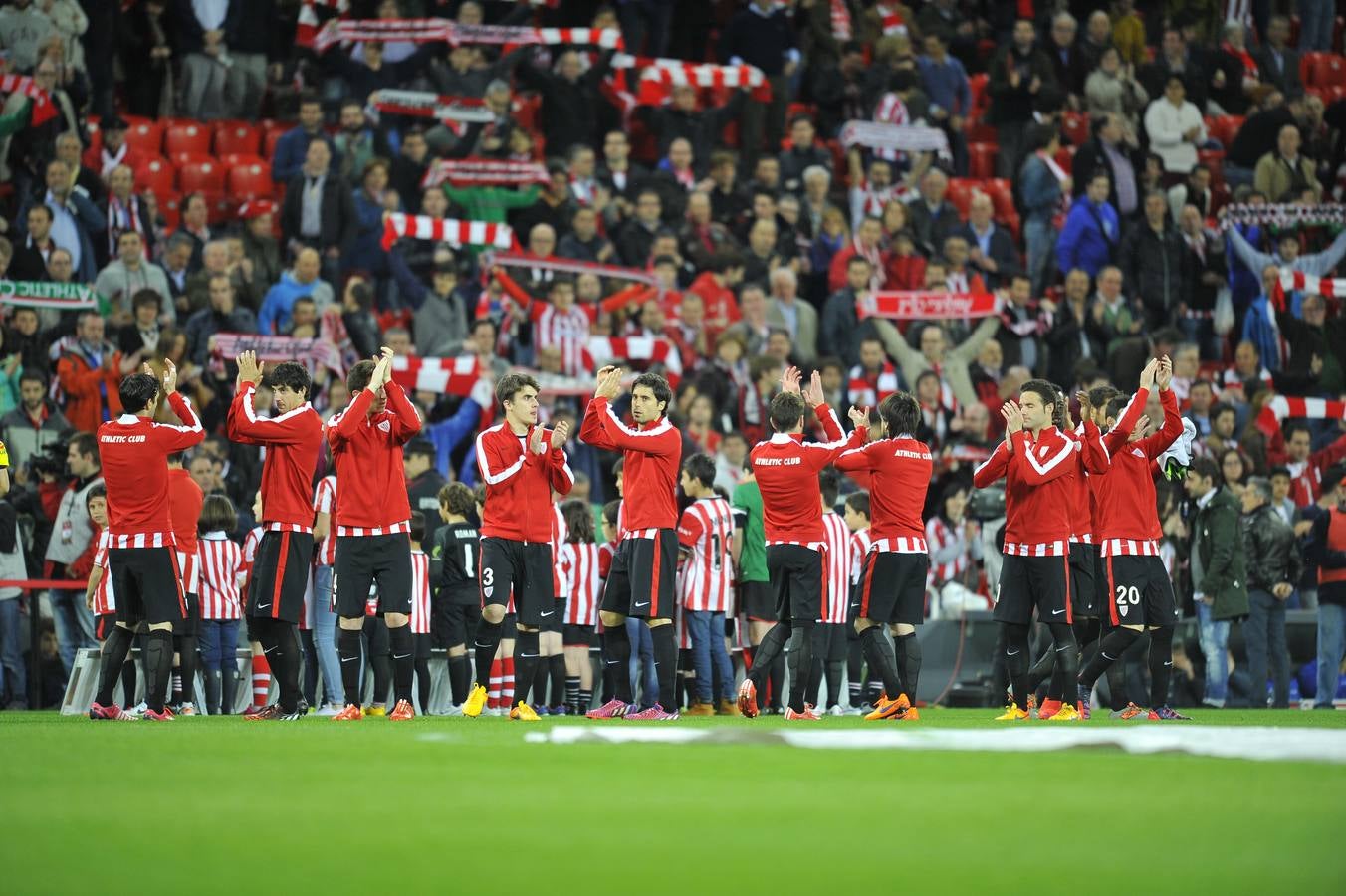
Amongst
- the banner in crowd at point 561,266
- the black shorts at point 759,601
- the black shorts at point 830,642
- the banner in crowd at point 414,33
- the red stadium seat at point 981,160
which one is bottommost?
the black shorts at point 830,642

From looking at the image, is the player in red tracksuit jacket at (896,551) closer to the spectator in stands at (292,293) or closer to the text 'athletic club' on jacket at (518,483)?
the text 'athletic club' on jacket at (518,483)

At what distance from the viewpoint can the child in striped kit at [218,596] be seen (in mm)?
13977

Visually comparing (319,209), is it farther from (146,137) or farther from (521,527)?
(521,527)

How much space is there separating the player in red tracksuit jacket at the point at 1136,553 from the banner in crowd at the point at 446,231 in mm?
9779

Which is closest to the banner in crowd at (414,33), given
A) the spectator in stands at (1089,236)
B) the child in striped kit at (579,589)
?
the spectator in stands at (1089,236)

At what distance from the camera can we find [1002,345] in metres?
21.6

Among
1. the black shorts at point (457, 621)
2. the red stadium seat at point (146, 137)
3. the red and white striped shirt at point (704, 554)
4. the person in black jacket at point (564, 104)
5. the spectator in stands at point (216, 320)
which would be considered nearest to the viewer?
the red and white striped shirt at point (704, 554)

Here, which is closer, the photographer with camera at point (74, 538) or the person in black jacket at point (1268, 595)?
the photographer with camera at point (74, 538)

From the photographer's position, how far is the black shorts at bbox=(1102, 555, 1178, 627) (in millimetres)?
12328

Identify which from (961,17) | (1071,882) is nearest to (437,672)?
(1071,882)

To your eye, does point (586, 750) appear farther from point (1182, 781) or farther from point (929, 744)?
point (1182, 781)

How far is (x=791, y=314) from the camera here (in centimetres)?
2091

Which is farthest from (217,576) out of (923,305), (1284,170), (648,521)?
(1284,170)

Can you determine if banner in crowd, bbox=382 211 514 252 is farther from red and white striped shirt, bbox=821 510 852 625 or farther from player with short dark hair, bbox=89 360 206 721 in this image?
player with short dark hair, bbox=89 360 206 721
